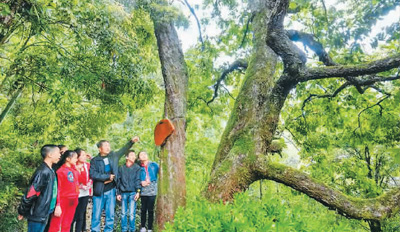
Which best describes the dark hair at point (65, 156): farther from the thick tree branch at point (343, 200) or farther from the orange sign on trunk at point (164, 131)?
the thick tree branch at point (343, 200)

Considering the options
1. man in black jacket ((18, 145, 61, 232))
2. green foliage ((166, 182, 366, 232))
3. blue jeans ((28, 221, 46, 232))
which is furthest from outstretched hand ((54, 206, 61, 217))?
green foliage ((166, 182, 366, 232))

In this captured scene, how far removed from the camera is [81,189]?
17.0ft

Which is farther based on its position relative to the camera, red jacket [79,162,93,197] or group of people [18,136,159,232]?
red jacket [79,162,93,197]

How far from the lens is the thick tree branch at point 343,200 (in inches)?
132

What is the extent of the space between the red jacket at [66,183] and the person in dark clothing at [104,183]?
33cm

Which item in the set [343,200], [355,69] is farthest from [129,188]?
[355,69]

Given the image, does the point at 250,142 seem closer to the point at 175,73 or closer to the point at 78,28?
the point at 175,73

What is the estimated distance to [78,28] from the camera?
4.49m

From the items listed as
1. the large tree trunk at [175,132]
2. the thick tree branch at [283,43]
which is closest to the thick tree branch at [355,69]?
the thick tree branch at [283,43]

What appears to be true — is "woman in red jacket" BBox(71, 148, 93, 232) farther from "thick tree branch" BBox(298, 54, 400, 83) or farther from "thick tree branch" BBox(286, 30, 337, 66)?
"thick tree branch" BBox(286, 30, 337, 66)

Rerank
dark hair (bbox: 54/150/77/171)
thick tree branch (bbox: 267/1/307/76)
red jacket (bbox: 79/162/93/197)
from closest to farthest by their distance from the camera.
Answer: thick tree branch (bbox: 267/1/307/76), dark hair (bbox: 54/150/77/171), red jacket (bbox: 79/162/93/197)

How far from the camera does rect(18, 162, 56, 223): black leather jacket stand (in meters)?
3.96

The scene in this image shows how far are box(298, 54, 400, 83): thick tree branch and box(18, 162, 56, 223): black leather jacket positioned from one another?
4.08 m

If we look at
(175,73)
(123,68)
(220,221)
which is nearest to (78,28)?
(123,68)
